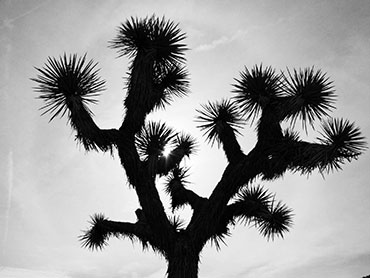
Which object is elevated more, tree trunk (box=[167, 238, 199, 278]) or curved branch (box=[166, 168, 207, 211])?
curved branch (box=[166, 168, 207, 211])

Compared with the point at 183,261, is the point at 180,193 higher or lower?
higher

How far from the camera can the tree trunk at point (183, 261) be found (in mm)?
5883

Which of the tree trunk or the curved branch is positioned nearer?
the tree trunk

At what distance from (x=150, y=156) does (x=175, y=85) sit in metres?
2.33

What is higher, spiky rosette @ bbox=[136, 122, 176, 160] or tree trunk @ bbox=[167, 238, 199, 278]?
spiky rosette @ bbox=[136, 122, 176, 160]

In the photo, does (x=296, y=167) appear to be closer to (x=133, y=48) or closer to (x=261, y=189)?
(x=261, y=189)

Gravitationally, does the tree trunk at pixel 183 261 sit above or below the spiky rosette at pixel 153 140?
below

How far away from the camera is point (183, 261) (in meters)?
6.01

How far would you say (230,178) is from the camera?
256 inches

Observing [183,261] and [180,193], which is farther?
[180,193]

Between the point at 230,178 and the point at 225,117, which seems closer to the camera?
the point at 230,178

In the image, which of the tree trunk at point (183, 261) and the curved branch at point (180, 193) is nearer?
the tree trunk at point (183, 261)

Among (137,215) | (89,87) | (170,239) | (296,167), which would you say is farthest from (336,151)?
(89,87)

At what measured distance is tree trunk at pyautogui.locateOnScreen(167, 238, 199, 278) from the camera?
588 centimetres
